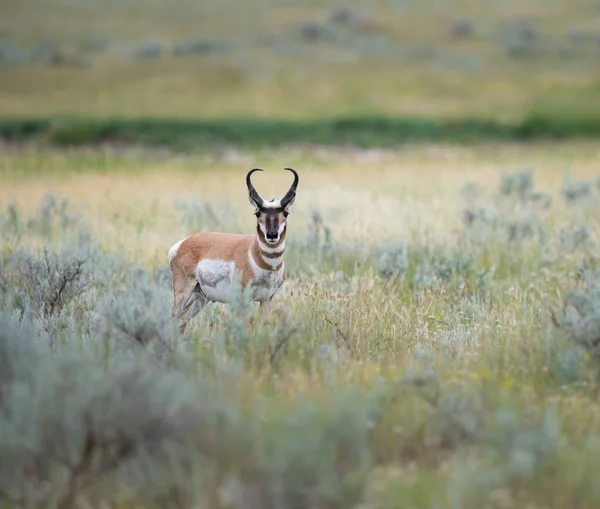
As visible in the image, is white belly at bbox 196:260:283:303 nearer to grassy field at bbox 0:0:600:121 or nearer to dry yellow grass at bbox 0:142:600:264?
dry yellow grass at bbox 0:142:600:264

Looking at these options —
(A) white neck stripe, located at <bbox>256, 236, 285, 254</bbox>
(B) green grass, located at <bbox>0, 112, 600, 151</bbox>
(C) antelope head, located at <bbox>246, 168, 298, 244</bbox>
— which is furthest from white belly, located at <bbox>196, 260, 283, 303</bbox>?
(B) green grass, located at <bbox>0, 112, 600, 151</bbox>

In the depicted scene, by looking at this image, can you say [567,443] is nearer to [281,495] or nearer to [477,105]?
[281,495]

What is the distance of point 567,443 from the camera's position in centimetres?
424

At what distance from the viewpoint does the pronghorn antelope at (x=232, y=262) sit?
630 cm

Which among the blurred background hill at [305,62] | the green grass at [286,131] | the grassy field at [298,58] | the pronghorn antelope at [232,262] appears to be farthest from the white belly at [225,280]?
the grassy field at [298,58]

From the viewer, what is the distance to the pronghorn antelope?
630 centimetres

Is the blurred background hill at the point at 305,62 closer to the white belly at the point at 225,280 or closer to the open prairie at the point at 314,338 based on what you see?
the open prairie at the point at 314,338

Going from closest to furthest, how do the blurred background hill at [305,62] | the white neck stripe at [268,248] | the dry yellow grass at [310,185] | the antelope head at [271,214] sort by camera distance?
the antelope head at [271,214] < the white neck stripe at [268,248] < the dry yellow grass at [310,185] < the blurred background hill at [305,62]

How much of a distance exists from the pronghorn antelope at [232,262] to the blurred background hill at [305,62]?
23.7 m

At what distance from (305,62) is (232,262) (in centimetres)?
4153

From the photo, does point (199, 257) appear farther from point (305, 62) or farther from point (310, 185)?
point (305, 62)

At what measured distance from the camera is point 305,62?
47.0 metres

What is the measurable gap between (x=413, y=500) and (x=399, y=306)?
12.3 ft

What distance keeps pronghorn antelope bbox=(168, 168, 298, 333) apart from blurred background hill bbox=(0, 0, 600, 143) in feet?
77.6
